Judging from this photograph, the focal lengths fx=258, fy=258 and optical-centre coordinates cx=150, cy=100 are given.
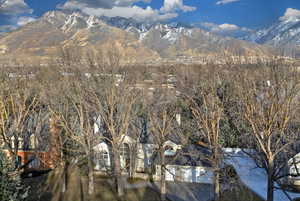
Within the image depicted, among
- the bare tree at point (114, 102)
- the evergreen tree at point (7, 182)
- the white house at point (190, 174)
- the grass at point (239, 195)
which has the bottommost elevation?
the grass at point (239, 195)

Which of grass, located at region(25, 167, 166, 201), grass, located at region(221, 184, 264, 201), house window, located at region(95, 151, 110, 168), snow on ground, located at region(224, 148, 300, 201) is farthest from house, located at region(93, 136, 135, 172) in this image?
snow on ground, located at region(224, 148, 300, 201)

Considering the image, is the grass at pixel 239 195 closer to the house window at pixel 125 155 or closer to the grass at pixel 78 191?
the grass at pixel 78 191

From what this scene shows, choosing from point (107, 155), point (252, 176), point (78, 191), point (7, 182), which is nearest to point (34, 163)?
point (107, 155)

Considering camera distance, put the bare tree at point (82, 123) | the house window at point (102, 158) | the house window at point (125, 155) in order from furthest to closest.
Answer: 1. the house window at point (102, 158)
2. the house window at point (125, 155)
3. the bare tree at point (82, 123)

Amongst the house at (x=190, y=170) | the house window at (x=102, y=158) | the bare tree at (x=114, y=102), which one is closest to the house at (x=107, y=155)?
the house window at (x=102, y=158)

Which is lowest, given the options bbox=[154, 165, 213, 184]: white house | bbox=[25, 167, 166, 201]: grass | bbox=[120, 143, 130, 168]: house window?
bbox=[25, 167, 166, 201]: grass

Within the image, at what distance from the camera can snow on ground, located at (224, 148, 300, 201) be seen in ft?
61.5

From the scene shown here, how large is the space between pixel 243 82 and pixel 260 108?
2.37 metres

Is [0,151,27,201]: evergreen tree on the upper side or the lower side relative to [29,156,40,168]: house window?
upper

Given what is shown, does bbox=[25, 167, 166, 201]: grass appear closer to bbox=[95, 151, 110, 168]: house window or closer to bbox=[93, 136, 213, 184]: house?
bbox=[95, 151, 110, 168]: house window

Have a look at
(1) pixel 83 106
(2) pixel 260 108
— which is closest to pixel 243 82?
(2) pixel 260 108

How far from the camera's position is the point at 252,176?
72.6 feet

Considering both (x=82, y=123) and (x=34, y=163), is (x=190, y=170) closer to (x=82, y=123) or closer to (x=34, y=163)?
(x=82, y=123)

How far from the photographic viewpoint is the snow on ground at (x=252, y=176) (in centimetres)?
1873
